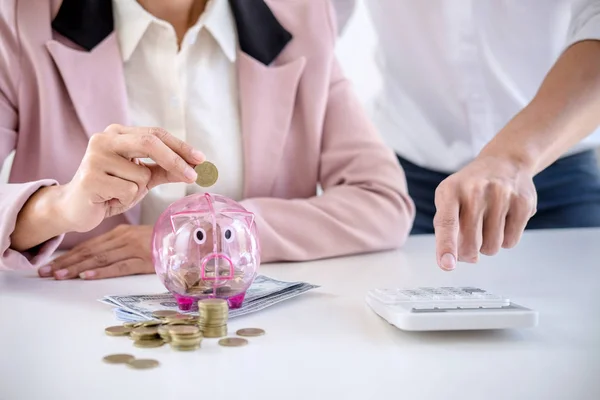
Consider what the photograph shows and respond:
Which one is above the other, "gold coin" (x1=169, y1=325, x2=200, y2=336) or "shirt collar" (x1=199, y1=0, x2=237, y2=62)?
"shirt collar" (x1=199, y1=0, x2=237, y2=62)

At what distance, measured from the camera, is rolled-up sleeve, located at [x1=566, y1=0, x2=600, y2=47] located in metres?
1.14

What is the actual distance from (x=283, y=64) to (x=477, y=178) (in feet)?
2.28

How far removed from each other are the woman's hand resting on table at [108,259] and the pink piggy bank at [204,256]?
0.25m

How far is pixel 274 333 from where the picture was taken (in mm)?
757

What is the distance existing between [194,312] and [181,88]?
0.65 metres

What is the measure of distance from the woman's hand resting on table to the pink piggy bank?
0.25m

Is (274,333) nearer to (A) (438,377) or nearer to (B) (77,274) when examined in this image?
(A) (438,377)

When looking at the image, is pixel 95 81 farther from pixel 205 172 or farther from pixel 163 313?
pixel 163 313

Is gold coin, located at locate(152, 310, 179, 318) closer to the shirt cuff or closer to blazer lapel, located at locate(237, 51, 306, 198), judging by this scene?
blazer lapel, located at locate(237, 51, 306, 198)

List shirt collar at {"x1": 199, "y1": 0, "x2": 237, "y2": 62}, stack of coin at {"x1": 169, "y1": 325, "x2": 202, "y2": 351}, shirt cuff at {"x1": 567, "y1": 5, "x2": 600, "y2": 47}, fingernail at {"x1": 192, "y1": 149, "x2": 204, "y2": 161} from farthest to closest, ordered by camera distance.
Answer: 1. shirt collar at {"x1": 199, "y1": 0, "x2": 237, "y2": 62}
2. shirt cuff at {"x1": 567, "y1": 5, "x2": 600, "y2": 47}
3. fingernail at {"x1": 192, "y1": 149, "x2": 204, "y2": 161}
4. stack of coin at {"x1": 169, "y1": 325, "x2": 202, "y2": 351}

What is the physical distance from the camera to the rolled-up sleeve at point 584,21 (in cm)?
114

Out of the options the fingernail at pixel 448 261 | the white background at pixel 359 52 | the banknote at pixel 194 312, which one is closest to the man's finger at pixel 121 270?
the banknote at pixel 194 312

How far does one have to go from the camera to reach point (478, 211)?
0.83m

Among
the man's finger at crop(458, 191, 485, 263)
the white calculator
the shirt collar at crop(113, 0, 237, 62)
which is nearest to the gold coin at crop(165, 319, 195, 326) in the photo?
the white calculator
